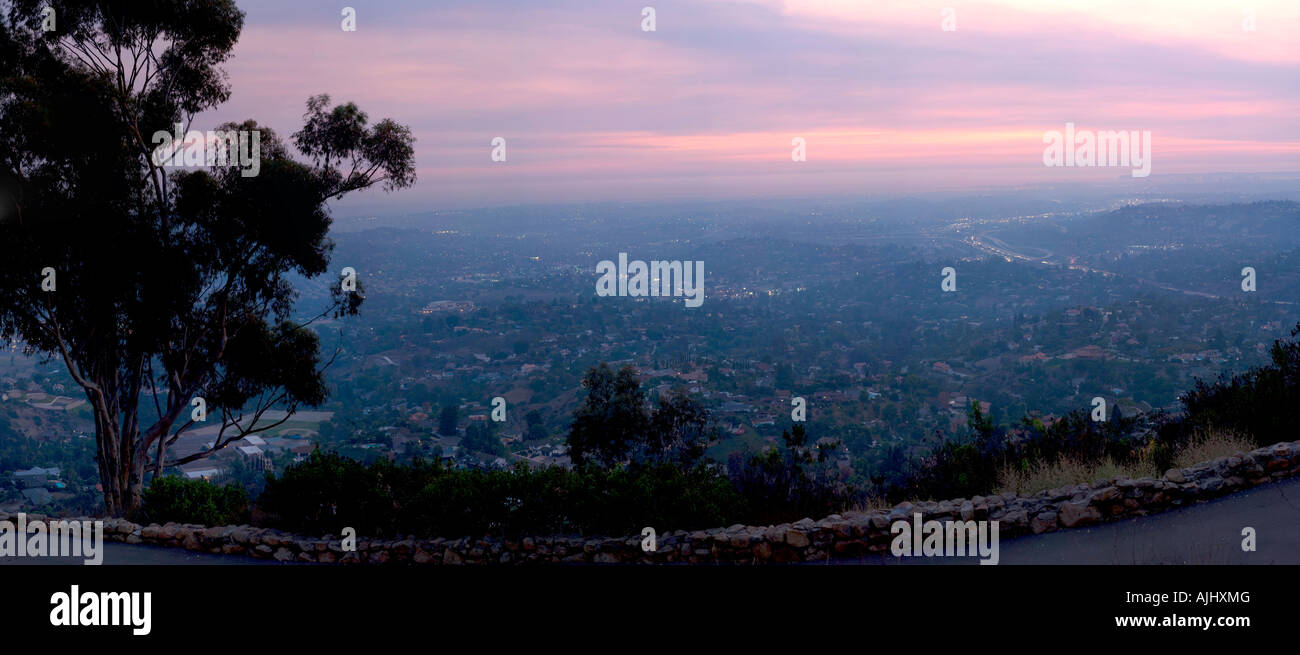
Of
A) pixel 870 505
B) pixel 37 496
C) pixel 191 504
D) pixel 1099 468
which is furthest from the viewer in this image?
pixel 37 496

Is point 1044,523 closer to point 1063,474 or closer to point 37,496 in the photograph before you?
point 1063,474

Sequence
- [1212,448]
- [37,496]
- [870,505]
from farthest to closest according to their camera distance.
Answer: [37,496] < [1212,448] < [870,505]

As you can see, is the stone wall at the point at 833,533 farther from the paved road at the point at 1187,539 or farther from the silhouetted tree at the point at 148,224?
the silhouetted tree at the point at 148,224

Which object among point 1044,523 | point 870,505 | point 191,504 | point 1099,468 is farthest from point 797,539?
point 191,504

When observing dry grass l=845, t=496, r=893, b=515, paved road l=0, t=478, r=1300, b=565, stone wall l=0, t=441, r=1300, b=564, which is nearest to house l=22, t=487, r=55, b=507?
paved road l=0, t=478, r=1300, b=565

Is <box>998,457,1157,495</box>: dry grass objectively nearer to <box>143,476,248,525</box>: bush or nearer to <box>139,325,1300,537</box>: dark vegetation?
<box>139,325,1300,537</box>: dark vegetation

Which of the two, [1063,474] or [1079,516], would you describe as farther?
[1063,474]
